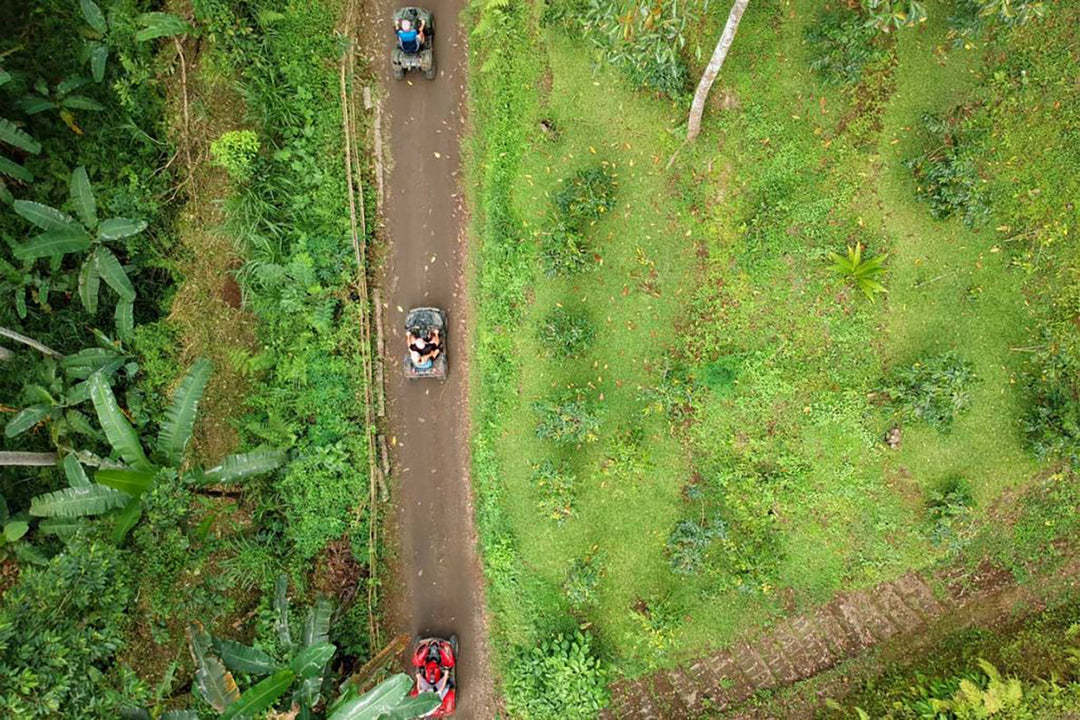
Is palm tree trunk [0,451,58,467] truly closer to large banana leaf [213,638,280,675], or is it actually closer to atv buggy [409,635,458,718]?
large banana leaf [213,638,280,675]

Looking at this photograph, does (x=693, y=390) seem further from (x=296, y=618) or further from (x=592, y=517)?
(x=296, y=618)

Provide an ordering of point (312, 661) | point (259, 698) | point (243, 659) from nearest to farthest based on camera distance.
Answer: point (259, 698) → point (243, 659) → point (312, 661)

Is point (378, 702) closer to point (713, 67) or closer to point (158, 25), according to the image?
point (713, 67)

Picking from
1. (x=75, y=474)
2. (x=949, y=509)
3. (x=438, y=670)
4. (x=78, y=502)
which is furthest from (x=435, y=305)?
(x=949, y=509)

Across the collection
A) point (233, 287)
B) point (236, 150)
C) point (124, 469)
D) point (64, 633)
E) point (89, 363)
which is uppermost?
point (236, 150)

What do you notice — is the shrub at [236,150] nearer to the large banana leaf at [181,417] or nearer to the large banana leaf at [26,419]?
the large banana leaf at [181,417]

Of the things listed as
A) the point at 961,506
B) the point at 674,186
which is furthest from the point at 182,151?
the point at 961,506
